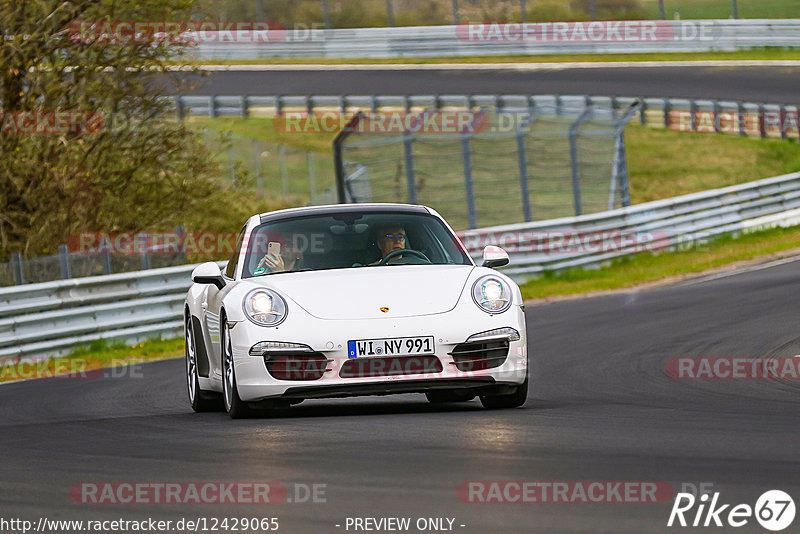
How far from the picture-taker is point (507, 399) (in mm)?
8977

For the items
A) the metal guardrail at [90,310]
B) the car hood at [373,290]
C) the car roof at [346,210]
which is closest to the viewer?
the car hood at [373,290]

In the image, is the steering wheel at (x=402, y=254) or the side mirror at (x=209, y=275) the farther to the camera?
the side mirror at (x=209, y=275)

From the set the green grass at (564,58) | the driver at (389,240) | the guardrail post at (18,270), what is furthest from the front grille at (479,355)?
the green grass at (564,58)

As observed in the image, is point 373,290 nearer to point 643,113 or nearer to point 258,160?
point 258,160

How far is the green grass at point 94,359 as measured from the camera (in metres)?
16.0

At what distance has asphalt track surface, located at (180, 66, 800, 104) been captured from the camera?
37812 mm

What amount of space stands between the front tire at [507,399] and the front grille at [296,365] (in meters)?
1.18

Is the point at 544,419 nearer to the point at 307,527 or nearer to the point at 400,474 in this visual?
the point at 400,474

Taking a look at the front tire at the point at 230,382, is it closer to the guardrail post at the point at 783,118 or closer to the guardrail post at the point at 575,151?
the guardrail post at the point at 575,151

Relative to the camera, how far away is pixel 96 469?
6832 millimetres

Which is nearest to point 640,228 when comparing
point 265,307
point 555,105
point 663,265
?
point 663,265

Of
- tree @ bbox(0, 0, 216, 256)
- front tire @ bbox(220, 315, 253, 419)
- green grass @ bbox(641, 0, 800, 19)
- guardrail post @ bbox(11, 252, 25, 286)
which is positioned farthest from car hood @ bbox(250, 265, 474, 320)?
green grass @ bbox(641, 0, 800, 19)

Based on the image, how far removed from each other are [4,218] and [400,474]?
1495 cm

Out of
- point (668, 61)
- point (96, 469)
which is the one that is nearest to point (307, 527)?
point (96, 469)
